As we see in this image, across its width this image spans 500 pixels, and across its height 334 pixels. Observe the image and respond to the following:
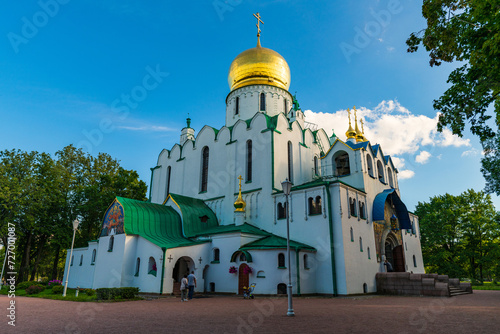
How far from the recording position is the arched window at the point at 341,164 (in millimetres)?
21158

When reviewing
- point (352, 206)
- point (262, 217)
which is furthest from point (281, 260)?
point (352, 206)

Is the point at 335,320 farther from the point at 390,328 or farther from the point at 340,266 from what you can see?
the point at 340,266

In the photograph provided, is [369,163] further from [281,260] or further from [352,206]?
[281,260]

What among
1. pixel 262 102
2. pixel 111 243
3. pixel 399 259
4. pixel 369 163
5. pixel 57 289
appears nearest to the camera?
pixel 57 289

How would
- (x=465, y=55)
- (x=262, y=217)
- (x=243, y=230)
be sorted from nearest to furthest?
(x=465, y=55), (x=243, y=230), (x=262, y=217)

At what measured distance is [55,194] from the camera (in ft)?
87.9

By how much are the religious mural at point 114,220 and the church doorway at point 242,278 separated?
7.38 meters

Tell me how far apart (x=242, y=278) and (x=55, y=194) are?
18960 mm

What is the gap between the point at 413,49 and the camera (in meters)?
8.80

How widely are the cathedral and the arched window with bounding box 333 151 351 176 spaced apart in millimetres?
68

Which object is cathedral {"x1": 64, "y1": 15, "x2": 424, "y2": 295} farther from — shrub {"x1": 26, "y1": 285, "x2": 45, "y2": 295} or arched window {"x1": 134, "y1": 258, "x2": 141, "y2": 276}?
shrub {"x1": 26, "y1": 285, "x2": 45, "y2": 295}

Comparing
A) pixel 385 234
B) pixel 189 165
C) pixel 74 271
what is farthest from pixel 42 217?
pixel 385 234

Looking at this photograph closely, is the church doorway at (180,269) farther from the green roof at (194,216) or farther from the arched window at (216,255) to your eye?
the arched window at (216,255)

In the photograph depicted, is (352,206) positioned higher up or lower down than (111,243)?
higher up
